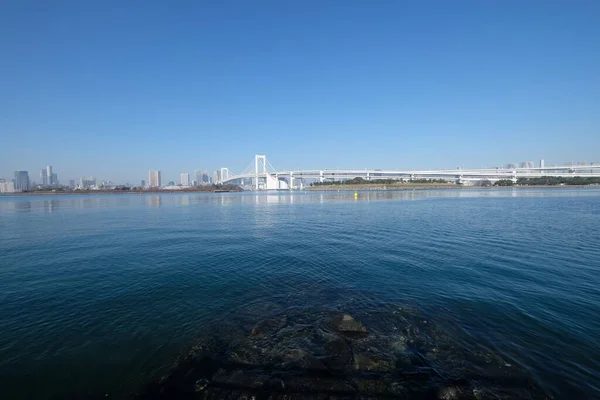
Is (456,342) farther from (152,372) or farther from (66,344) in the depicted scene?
(66,344)

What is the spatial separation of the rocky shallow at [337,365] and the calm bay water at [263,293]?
0.43 meters

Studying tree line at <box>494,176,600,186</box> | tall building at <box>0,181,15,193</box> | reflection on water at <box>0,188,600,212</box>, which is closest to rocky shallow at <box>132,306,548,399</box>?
reflection on water at <box>0,188,600,212</box>

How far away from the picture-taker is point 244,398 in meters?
3.64

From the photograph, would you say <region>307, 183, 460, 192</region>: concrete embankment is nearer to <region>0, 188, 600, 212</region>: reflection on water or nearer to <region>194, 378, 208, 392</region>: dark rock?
<region>0, 188, 600, 212</region>: reflection on water

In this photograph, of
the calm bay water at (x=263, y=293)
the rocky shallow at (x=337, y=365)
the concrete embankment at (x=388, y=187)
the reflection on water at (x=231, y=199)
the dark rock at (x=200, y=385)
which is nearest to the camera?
the rocky shallow at (x=337, y=365)

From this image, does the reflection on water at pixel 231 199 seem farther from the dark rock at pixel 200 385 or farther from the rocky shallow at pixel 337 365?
the dark rock at pixel 200 385

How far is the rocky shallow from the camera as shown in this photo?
3.74 m

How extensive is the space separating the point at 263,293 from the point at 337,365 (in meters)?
3.42

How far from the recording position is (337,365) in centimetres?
425

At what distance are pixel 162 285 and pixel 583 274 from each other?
485 inches

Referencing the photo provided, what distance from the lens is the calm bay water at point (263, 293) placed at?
445cm

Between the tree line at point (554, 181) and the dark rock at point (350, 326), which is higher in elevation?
the tree line at point (554, 181)

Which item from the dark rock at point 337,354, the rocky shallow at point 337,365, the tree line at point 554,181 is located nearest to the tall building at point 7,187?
the rocky shallow at point 337,365

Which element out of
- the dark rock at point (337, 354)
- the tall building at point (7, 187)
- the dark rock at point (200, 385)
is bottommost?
the dark rock at point (200, 385)
